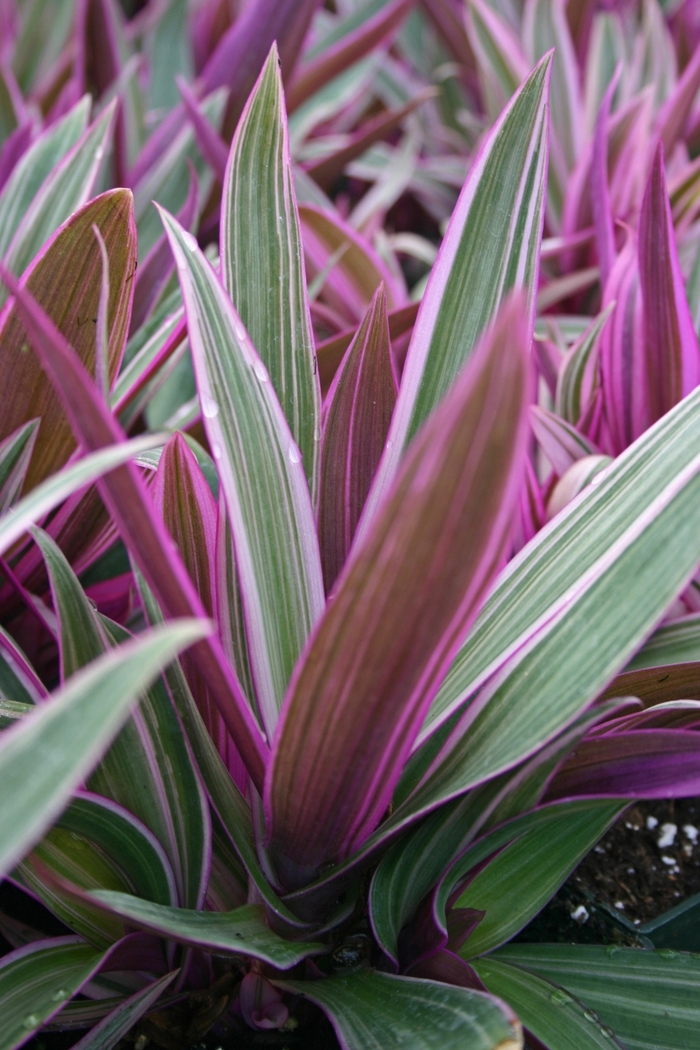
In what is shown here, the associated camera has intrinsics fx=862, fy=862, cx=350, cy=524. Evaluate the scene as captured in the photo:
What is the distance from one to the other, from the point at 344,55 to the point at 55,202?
2.15ft

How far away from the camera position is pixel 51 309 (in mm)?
638

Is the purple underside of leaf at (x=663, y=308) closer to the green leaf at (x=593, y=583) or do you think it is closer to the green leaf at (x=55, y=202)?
the green leaf at (x=593, y=583)

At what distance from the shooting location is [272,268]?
56 centimetres

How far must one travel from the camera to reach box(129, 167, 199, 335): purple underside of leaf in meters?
0.85

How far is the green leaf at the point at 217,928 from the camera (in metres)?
0.40

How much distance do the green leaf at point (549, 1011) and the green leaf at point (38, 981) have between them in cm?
24

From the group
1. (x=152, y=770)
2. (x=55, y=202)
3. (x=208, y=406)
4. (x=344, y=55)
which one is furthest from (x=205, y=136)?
(x=152, y=770)

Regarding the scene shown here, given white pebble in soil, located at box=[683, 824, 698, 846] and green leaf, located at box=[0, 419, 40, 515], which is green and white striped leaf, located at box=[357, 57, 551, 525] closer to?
green leaf, located at box=[0, 419, 40, 515]

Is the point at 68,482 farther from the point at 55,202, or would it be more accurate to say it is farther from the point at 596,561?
the point at 55,202

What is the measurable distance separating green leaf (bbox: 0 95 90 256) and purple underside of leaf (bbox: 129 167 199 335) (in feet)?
0.48

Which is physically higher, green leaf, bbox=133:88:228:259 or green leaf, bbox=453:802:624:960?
green leaf, bbox=133:88:228:259

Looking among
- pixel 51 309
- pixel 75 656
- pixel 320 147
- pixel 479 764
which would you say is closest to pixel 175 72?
pixel 320 147

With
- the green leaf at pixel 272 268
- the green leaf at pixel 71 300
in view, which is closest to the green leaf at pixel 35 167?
the green leaf at pixel 71 300

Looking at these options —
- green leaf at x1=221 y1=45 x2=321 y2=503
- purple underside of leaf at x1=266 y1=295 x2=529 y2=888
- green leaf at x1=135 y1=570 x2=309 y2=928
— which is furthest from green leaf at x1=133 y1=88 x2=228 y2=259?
purple underside of leaf at x1=266 y1=295 x2=529 y2=888
